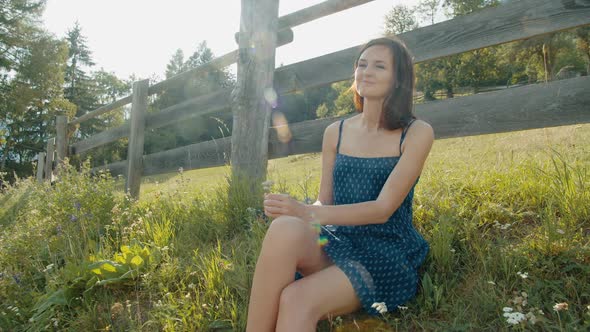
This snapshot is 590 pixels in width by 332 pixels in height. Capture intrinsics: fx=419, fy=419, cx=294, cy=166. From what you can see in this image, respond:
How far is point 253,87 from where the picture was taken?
3344 millimetres

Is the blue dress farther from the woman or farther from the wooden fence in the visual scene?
the wooden fence

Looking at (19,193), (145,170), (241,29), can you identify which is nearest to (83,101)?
(19,193)

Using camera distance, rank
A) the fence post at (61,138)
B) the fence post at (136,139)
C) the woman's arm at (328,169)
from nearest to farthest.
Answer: the woman's arm at (328,169) → the fence post at (136,139) → the fence post at (61,138)

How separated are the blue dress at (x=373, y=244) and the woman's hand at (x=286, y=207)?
219mm

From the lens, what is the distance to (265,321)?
5.47 feet

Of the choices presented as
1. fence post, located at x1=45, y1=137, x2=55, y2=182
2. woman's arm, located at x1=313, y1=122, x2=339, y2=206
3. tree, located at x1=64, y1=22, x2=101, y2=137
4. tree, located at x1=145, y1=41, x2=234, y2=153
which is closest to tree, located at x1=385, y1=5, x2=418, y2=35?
tree, located at x1=145, y1=41, x2=234, y2=153

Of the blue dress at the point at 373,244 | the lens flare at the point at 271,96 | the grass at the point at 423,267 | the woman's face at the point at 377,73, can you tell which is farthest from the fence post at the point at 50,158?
the woman's face at the point at 377,73

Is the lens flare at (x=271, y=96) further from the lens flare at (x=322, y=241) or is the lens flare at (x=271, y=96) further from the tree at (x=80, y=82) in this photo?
the tree at (x=80, y=82)

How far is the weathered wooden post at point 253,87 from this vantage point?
3334 mm

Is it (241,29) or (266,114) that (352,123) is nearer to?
(266,114)

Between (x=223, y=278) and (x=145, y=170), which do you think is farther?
(x=145, y=170)

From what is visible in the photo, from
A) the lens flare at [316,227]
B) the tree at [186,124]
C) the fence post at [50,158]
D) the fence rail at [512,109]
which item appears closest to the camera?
the lens flare at [316,227]

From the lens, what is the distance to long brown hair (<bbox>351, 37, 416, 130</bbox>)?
2.08 m

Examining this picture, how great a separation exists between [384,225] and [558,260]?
2.47ft
